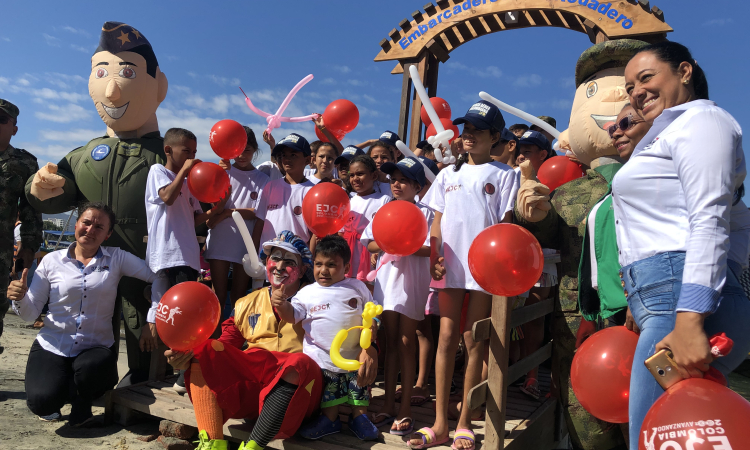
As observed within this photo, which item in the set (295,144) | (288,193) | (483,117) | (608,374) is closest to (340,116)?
(295,144)

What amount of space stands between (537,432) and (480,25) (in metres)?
4.96

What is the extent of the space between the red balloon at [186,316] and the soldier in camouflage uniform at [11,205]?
240 cm

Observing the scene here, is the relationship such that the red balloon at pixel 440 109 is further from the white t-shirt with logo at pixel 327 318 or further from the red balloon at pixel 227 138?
the white t-shirt with logo at pixel 327 318

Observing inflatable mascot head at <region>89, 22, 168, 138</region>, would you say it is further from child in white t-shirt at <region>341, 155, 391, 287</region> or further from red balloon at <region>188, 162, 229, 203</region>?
child in white t-shirt at <region>341, 155, 391, 287</region>

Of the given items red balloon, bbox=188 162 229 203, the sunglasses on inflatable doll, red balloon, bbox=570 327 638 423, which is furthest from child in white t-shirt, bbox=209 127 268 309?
red balloon, bbox=570 327 638 423

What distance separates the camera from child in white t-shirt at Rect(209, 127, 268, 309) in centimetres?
407

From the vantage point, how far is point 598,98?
3.37m

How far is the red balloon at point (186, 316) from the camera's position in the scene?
2.60m

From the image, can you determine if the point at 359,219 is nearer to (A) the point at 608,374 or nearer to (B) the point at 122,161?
(B) the point at 122,161

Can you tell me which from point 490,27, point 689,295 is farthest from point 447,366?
point 490,27

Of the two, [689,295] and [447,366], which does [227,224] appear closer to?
[447,366]

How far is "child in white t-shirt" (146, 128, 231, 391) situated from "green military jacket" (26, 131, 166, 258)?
1.00ft

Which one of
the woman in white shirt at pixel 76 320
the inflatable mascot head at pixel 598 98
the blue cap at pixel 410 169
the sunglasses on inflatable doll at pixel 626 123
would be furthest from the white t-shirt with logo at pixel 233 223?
the sunglasses on inflatable doll at pixel 626 123

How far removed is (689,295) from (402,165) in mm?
2218
